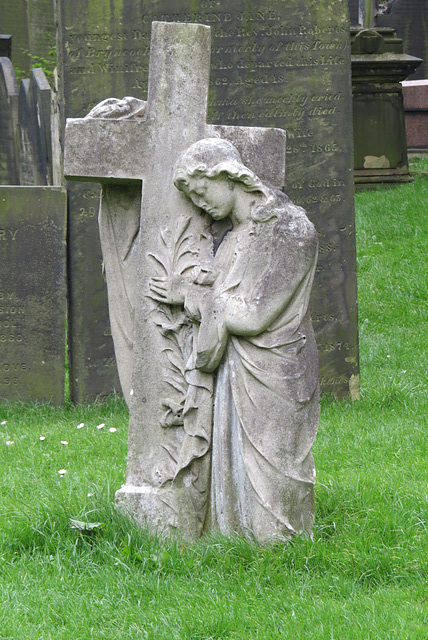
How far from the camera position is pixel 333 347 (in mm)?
7277

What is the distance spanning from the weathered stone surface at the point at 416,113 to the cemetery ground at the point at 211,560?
403 inches

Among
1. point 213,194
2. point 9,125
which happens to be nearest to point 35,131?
point 9,125

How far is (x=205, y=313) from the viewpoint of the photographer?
3.95 m

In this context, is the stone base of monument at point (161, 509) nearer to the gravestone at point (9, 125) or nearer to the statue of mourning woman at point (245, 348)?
the statue of mourning woman at point (245, 348)

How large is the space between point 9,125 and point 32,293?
6249 millimetres

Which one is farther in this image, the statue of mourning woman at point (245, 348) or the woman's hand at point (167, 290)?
the woman's hand at point (167, 290)

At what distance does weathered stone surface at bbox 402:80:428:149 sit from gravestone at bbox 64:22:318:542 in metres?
11.8

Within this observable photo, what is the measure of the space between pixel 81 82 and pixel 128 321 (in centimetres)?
Answer: 298

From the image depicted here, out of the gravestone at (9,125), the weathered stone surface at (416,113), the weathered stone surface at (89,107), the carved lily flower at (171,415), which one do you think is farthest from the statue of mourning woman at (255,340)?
the weathered stone surface at (416,113)

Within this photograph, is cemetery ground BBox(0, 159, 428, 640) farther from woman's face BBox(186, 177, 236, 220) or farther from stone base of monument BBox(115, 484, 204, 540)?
woman's face BBox(186, 177, 236, 220)

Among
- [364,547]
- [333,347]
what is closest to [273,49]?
[333,347]

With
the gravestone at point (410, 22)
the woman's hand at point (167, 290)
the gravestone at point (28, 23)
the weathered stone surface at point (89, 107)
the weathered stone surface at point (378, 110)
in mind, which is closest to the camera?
the woman's hand at point (167, 290)

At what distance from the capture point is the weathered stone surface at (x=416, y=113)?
1543cm

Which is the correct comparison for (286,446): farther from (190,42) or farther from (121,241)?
(190,42)
